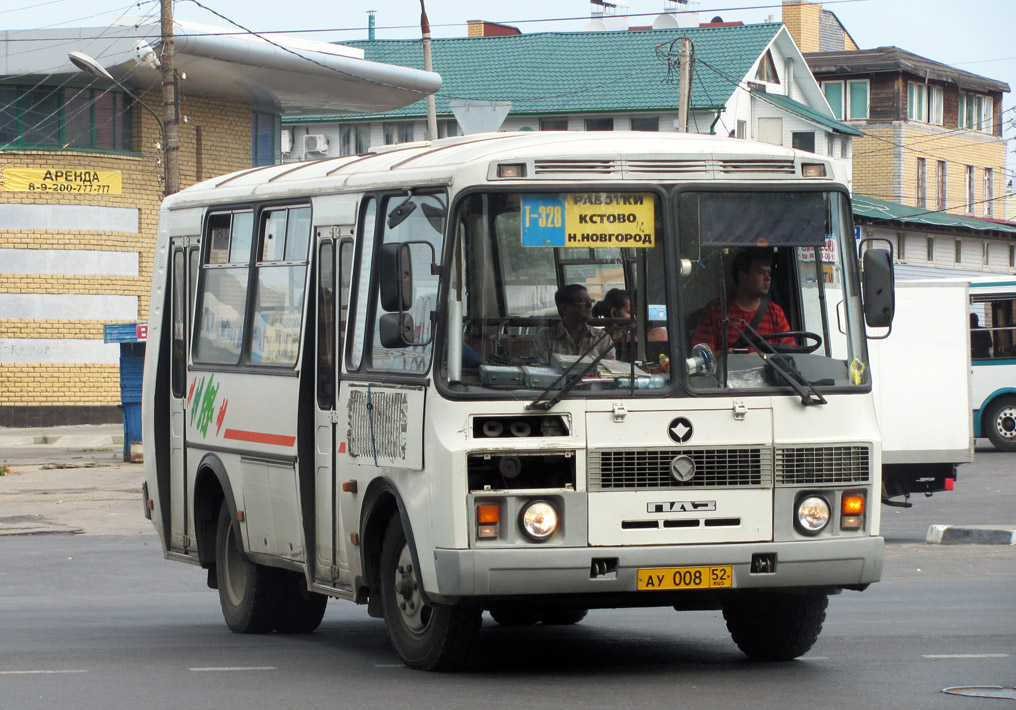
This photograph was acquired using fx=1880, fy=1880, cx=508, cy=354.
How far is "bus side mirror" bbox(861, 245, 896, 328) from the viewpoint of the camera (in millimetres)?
8930

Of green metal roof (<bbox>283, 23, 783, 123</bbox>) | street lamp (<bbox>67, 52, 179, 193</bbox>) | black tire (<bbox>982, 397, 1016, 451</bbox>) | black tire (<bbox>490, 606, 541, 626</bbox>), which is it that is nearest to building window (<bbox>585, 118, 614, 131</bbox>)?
green metal roof (<bbox>283, 23, 783, 123</bbox>)

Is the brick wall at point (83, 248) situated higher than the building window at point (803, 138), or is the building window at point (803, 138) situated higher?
the building window at point (803, 138)

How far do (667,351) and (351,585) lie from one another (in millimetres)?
2152

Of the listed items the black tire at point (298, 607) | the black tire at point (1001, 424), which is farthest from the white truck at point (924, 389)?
the black tire at point (1001, 424)

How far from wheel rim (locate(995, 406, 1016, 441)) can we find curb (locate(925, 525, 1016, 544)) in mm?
14203

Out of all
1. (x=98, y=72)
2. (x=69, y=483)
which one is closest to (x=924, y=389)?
(x=69, y=483)

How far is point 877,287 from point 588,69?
5356cm

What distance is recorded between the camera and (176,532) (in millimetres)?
12180

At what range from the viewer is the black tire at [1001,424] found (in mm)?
30859

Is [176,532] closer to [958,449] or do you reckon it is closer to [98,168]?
[958,449]

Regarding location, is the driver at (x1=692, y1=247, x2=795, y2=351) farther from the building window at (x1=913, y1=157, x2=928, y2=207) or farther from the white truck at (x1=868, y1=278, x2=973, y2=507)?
the building window at (x1=913, y1=157, x2=928, y2=207)

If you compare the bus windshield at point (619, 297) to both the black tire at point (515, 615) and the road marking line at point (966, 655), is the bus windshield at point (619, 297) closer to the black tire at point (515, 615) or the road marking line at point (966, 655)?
the black tire at point (515, 615)

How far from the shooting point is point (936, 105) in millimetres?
74062

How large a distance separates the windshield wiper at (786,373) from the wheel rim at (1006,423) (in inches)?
908
